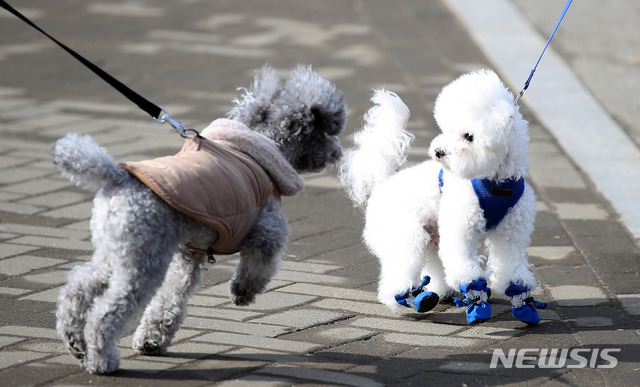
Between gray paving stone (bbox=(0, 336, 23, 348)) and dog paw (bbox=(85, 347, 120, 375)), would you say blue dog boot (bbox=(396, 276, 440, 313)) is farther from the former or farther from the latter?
gray paving stone (bbox=(0, 336, 23, 348))

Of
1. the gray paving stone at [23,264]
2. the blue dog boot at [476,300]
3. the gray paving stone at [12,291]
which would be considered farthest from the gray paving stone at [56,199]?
the blue dog boot at [476,300]

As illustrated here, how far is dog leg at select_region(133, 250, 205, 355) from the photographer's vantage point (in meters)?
3.48

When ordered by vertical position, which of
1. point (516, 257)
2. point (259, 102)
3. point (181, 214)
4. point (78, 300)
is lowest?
point (78, 300)

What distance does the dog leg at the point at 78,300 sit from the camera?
3.21m

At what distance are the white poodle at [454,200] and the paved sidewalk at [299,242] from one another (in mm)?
193

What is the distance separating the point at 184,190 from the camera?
3.11 m

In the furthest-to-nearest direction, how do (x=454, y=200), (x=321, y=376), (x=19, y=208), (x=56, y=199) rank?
1. (x=56, y=199)
2. (x=19, y=208)
3. (x=454, y=200)
4. (x=321, y=376)

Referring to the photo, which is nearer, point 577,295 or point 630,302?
point 630,302

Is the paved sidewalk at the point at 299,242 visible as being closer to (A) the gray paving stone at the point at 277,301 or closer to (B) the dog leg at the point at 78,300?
(A) the gray paving stone at the point at 277,301

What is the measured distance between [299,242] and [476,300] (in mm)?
1426

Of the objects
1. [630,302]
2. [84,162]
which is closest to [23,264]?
[84,162]

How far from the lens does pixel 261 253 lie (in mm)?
3451

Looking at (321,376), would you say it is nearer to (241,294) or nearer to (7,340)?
(241,294)

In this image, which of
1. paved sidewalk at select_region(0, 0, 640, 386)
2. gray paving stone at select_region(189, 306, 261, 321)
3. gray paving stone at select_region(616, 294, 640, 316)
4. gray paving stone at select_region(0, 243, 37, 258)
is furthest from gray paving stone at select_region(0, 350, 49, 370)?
gray paving stone at select_region(616, 294, 640, 316)
